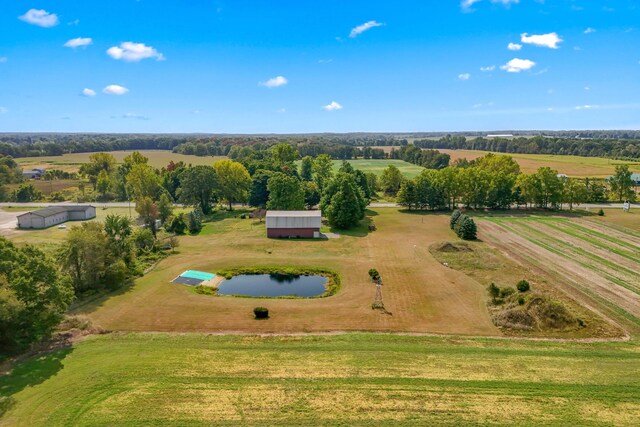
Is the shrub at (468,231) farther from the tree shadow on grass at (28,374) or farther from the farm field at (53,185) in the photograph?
the farm field at (53,185)

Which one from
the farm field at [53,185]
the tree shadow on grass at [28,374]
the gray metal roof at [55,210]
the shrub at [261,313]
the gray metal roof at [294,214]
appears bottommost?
the tree shadow on grass at [28,374]

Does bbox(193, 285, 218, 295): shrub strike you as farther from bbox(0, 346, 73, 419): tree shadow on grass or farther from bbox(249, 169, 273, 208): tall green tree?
bbox(249, 169, 273, 208): tall green tree

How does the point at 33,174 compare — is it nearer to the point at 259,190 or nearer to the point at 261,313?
the point at 259,190

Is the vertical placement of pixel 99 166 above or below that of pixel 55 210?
above

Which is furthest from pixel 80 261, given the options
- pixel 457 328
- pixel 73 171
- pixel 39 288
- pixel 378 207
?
pixel 73 171

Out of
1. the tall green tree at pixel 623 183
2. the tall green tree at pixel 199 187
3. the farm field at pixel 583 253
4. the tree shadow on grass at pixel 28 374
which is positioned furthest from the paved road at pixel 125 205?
the tree shadow on grass at pixel 28 374

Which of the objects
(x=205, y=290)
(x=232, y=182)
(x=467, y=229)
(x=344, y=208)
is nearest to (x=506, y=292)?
(x=467, y=229)
